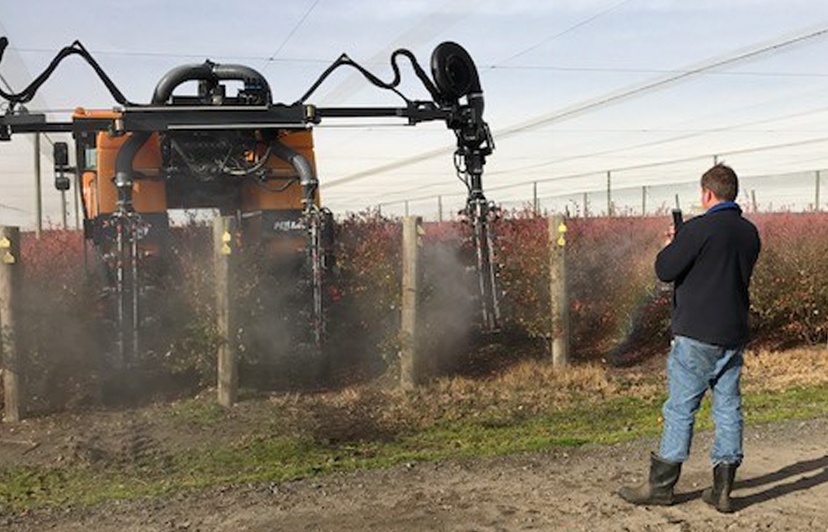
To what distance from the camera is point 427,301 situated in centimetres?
1053

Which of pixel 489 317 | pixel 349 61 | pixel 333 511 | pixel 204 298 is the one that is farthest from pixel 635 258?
pixel 333 511

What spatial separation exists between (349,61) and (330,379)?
3.66 m

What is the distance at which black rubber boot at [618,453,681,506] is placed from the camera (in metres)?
5.41

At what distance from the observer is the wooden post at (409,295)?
10.1 meters

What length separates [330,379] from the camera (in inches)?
416

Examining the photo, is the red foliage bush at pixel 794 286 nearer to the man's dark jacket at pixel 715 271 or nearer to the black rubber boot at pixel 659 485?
the man's dark jacket at pixel 715 271

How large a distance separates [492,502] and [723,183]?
2437 millimetres

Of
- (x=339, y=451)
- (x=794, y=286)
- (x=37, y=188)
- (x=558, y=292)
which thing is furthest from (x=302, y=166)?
(x=37, y=188)

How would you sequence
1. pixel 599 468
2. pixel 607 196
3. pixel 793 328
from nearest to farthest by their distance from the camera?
pixel 599 468, pixel 793 328, pixel 607 196

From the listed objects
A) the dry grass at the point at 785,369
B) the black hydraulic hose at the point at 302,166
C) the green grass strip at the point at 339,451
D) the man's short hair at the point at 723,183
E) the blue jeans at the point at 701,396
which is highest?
the black hydraulic hose at the point at 302,166

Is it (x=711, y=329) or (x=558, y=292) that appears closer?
A: (x=711, y=329)

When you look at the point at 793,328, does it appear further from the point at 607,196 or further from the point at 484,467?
the point at 607,196

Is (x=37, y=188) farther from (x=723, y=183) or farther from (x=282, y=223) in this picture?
(x=723, y=183)

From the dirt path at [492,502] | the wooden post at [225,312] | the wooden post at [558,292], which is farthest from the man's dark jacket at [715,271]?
the wooden post at [558,292]
